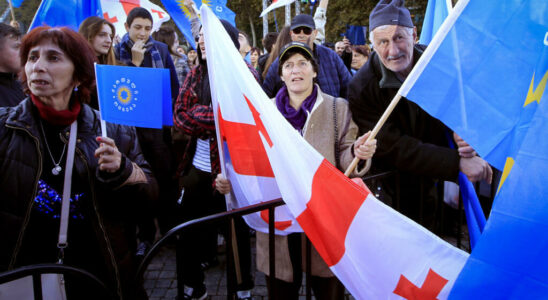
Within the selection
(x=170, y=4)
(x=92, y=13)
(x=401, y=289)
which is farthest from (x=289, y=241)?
(x=170, y=4)

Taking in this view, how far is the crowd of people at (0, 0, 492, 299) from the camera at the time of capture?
6.14 feet

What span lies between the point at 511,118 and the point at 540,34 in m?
0.35

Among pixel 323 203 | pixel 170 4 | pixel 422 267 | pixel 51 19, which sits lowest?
pixel 422 267

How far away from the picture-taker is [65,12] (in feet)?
13.3

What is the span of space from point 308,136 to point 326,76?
1398 mm

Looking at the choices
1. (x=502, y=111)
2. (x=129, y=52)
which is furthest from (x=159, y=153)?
(x=502, y=111)

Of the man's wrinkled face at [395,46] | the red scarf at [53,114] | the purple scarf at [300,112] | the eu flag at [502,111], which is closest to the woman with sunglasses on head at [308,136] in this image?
the purple scarf at [300,112]

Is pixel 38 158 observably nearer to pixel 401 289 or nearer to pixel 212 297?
pixel 401 289

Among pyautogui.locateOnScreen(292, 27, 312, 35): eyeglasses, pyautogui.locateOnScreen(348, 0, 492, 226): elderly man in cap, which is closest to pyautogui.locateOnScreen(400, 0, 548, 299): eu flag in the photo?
pyautogui.locateOnScreen(348, 0, 492, 226): elderly man in cap

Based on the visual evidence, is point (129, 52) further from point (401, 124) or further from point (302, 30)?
point (401, 124)

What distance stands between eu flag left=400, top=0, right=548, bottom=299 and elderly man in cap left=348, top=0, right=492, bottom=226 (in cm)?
63

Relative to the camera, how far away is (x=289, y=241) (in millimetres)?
2521

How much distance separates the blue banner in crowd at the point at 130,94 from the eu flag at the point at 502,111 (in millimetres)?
1199

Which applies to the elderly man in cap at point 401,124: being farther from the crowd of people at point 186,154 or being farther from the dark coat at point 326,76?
the dark coat at point 326,76
